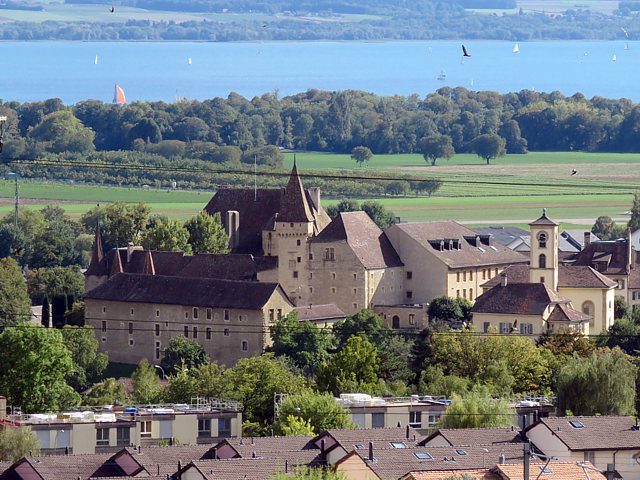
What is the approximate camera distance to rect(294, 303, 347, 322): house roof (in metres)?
105

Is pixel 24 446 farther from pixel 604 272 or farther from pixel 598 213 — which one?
pixel 598 213

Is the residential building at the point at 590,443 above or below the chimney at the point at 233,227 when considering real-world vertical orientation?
below

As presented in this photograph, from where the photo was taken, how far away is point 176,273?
11475 centimetres

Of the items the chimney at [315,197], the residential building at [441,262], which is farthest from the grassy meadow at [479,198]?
the residential building at [441,262]

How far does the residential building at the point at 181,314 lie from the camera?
103875 mm

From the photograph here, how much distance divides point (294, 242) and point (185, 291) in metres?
5.26

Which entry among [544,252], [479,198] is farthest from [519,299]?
[479,198]

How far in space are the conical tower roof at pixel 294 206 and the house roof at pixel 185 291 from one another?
15.0ft

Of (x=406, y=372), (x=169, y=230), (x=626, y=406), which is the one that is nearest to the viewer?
(x=626, y=406)

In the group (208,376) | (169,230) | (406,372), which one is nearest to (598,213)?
(169,230)

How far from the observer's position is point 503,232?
13925 cm

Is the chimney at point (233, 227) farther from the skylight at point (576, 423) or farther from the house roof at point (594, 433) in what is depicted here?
the skylight at point (576, 423)

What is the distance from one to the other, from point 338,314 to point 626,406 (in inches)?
1316

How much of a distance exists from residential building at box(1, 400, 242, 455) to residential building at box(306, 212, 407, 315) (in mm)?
39551
